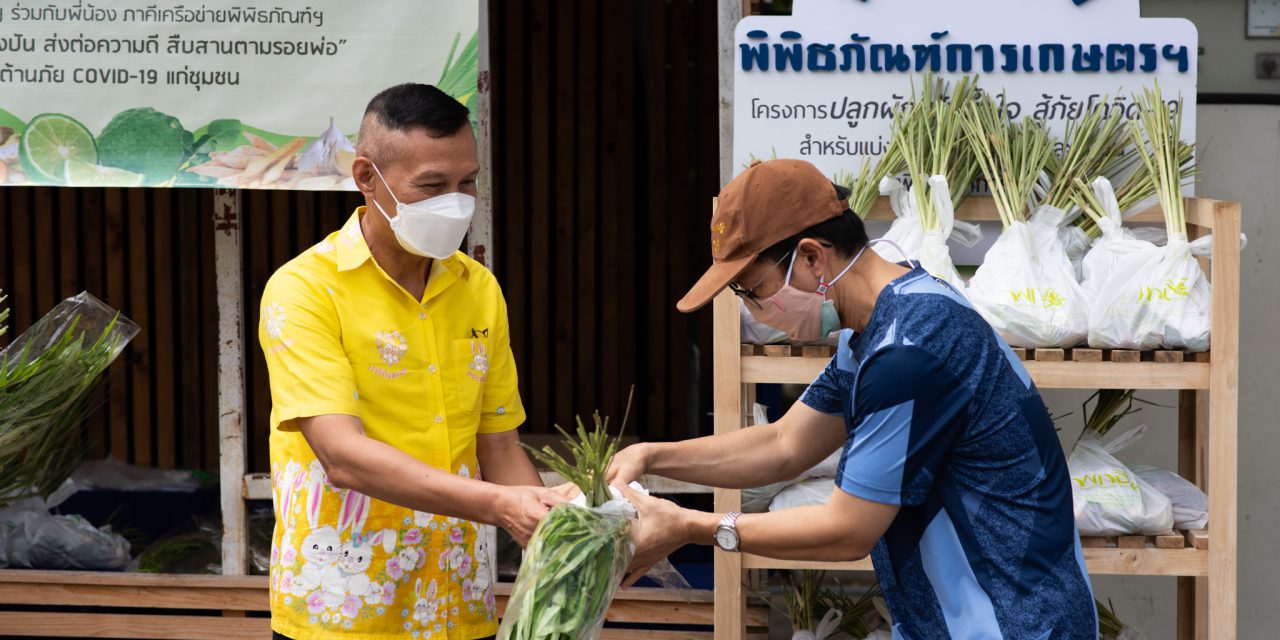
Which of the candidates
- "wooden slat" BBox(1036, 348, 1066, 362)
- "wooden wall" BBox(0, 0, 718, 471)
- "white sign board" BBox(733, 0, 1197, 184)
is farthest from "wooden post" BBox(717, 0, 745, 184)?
"wooden wall" BBox(0, 0, 718, 471)

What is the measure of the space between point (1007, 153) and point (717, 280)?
56.4 inches

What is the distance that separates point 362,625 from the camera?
2385 mm

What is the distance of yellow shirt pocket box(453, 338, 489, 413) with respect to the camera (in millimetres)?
2480

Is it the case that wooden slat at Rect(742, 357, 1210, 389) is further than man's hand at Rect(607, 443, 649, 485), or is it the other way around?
wooden slat at Rect(742, 357, 1210, 389)

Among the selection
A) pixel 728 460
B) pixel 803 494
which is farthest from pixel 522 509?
pixel 803 494

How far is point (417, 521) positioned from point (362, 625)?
20cm

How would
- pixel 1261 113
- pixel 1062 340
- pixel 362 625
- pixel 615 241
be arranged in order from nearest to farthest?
pixel 362 625, pixel 1062 340, pixel 1261 113, pixel 615 241

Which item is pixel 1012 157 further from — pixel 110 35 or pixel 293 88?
pixel 110 35

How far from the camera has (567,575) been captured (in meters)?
2.20

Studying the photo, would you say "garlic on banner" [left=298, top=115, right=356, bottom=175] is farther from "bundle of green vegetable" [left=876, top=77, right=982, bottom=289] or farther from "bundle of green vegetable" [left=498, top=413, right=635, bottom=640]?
"bundle of green vegetable" [left=498, top=413, right=635, bottom=640]

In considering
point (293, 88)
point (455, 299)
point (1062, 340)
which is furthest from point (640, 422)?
point (455, 299)

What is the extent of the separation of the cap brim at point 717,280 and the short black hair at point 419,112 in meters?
0.54

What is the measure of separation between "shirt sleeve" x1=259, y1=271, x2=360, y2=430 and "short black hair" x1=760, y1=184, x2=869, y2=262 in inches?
29.5

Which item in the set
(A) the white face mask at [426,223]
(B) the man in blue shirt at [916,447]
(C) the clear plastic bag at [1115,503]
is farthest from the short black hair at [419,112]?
(C) the clear plastic bag at [1115,503]
